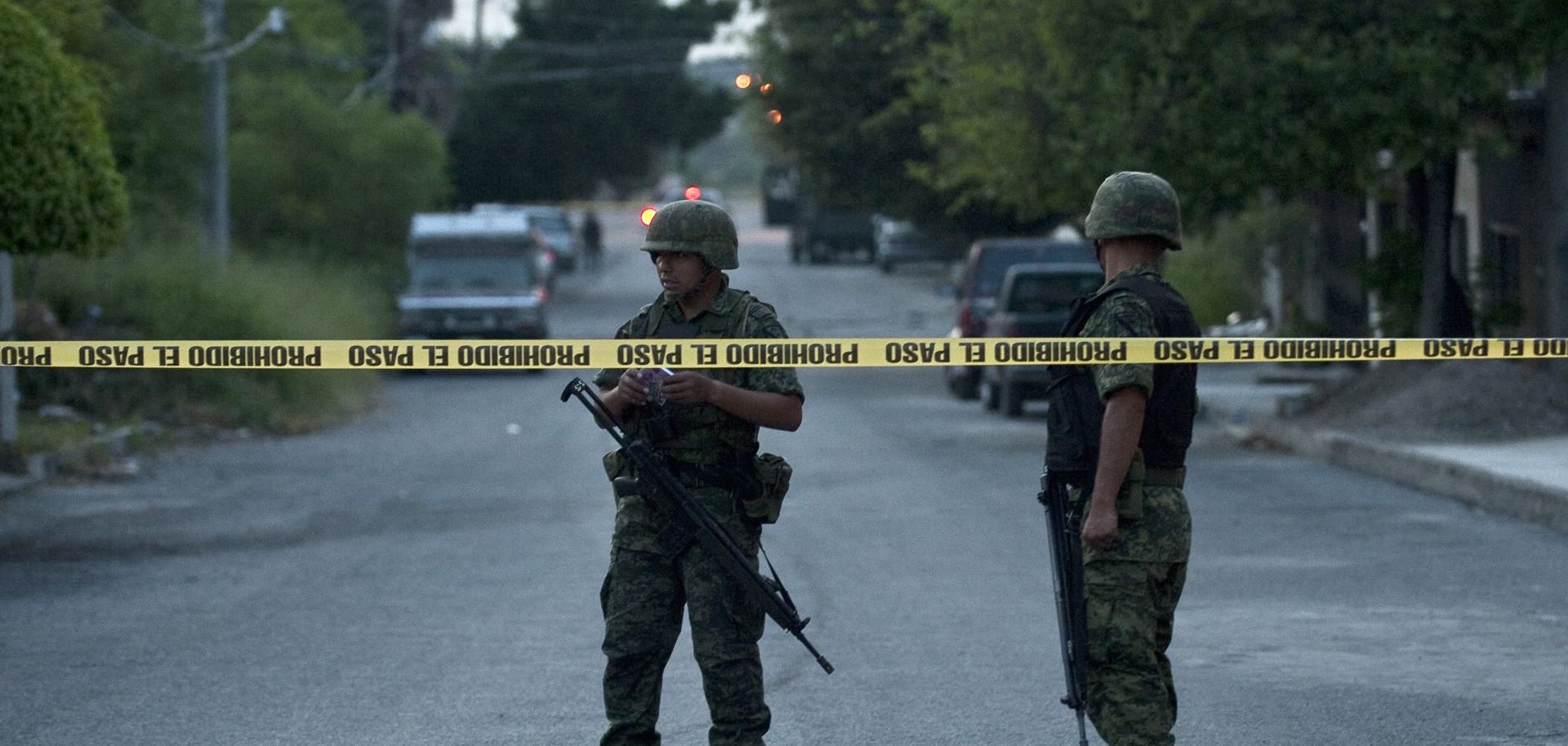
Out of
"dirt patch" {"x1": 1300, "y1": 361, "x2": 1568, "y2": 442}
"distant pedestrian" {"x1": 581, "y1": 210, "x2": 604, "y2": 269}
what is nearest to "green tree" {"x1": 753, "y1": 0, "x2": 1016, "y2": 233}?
"dirt patch" {"x1": 1300, "y1": 361, "x2": 1568, "y2": 442}

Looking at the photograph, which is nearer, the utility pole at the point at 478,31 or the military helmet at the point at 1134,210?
the military helmet at the point at 1134,210

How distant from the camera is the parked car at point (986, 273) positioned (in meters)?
24.2

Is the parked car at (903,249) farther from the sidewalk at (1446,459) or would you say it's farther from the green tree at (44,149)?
the green tree at (44,149)

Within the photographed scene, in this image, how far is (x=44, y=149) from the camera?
12.9 meters

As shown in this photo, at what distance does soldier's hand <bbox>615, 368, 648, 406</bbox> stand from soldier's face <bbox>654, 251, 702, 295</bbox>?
27cm

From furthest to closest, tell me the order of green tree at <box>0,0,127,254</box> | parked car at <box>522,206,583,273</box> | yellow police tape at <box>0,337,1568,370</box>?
parked car at <box>522,206,583,273</box>
green tree at <box>0,0,127,254</box>
yellow police tape at <box>0,337,1568,370</box>

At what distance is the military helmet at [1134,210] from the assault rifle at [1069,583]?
2.17 feet

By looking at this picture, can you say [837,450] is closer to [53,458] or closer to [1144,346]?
[53,458]

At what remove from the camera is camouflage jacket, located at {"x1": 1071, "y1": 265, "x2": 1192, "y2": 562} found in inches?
204

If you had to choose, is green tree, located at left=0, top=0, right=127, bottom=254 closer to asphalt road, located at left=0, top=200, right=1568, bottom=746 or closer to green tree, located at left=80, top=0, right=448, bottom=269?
asphalt road, located at left=0, top=200, right=1568, bottom=746

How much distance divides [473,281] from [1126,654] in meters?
26.7

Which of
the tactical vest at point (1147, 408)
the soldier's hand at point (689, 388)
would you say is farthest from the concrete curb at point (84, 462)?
the tactical vest at point (1147, 408)

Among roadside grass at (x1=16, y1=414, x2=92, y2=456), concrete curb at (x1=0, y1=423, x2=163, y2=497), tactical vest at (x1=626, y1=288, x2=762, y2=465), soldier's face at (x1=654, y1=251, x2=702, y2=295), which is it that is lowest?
concrete curb at (x1=0, y1=423, x2=163, y2=497)

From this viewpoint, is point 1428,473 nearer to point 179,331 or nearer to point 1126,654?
point 1126,654
